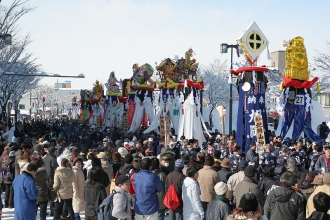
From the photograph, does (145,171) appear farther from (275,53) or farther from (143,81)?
(275,53)

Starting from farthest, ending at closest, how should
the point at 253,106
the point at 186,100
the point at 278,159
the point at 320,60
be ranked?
1. the point at 320,60
2. the point at 186,100
3. the point at 253,106
4. the point at 278,159

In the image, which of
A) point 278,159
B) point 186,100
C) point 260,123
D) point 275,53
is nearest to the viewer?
point 278,159

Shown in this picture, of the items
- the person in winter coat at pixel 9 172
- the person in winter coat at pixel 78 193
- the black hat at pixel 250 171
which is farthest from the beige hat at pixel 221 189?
the person in winter coat at pixel 9 172

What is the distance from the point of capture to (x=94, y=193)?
24.1 ft

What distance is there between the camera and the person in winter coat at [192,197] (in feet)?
22.3

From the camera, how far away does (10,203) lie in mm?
10531

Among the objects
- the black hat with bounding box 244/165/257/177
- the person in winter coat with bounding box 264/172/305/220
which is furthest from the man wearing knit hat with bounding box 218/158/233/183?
the person in winter coat with bounding box 264/172/305/220

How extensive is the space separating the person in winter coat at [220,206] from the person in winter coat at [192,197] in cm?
113

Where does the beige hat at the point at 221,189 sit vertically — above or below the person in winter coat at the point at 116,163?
above

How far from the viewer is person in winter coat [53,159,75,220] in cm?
815

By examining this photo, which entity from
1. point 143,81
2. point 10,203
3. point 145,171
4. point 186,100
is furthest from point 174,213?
point 143,81

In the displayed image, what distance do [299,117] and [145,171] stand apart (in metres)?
12.1

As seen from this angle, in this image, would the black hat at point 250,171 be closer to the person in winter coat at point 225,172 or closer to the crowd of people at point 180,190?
the crowd of people at point 180,190

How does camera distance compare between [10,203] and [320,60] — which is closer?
[10,203]
